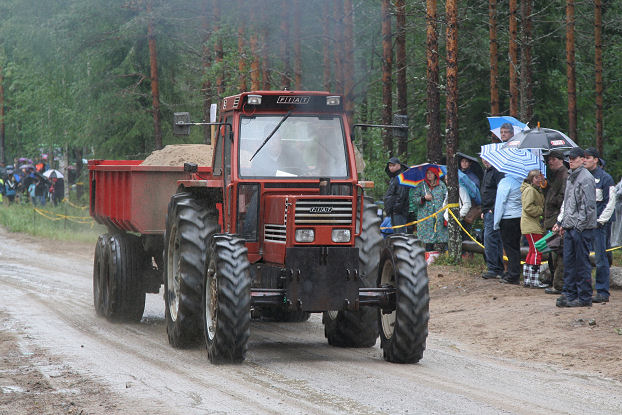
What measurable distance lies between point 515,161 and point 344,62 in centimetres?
489

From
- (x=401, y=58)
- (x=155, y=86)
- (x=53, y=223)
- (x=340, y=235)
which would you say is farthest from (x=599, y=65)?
(x=340, y=235)

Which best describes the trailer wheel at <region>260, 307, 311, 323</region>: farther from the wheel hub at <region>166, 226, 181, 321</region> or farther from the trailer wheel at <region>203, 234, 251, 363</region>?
the trailer wheel at <region>203, 234, 251, 363</region>

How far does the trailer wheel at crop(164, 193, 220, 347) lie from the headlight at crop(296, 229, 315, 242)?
4.21 ft

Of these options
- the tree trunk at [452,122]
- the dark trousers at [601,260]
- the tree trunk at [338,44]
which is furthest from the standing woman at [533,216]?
the tree trunk at [338,44]

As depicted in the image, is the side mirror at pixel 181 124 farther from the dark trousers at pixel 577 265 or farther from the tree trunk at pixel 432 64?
the tree trunk at pixel 432 64

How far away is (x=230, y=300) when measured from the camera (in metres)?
8.95

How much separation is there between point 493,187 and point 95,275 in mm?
6251

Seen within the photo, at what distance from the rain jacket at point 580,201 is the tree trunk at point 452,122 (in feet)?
15.4

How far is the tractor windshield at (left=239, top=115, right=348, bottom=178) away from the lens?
9.92 meters

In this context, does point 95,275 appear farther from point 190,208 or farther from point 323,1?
point 323,1

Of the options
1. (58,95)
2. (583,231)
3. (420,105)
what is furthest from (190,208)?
(58,95)

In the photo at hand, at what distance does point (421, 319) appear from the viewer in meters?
9.27

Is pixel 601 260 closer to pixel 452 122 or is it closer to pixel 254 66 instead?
pixel 452 122

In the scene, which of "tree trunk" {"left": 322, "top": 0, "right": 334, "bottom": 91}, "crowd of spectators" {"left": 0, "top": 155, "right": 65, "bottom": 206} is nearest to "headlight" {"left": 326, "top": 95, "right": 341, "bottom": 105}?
"tree trunk" {"left": 322, "top": 0, "right": 334, "bottom": 91}
